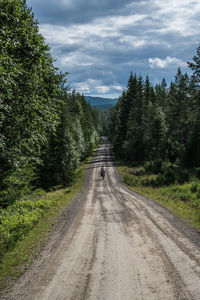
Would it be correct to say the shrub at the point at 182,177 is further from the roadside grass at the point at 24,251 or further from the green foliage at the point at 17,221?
the roadside grass at the point at 24,251

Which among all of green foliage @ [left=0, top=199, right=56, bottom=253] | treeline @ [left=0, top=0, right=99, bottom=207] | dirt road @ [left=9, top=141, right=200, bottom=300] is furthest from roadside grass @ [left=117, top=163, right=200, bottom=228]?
treeline @ [left=0, top=0, right=99, bottom=207]

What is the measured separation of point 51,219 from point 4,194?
685 cm

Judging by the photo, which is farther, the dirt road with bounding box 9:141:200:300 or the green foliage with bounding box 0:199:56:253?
the green foliage with bounding box 0:199:56:253

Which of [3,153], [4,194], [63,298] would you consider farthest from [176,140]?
[63,298]

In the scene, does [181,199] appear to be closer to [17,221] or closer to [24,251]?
[17,221]

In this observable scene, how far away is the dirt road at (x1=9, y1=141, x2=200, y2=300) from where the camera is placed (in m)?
5.30

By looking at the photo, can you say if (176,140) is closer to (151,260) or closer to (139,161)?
(139,161)

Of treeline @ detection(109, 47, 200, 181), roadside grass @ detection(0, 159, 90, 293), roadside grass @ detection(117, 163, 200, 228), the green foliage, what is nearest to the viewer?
roadside grass @ detection(0, 159, 90, 293)

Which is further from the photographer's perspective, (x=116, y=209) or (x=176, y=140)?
(x=176, y=140)

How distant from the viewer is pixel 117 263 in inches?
264

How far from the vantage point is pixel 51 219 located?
12172 mm

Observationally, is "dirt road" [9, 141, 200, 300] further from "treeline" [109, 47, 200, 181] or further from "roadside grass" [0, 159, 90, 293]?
"treeline" [109, 47, 200, 181]

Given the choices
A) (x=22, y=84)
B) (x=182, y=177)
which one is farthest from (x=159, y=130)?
(x=22, y=84)

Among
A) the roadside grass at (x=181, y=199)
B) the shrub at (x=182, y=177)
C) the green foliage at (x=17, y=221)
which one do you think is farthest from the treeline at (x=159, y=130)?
the green foliage at (x=17, y=221)
